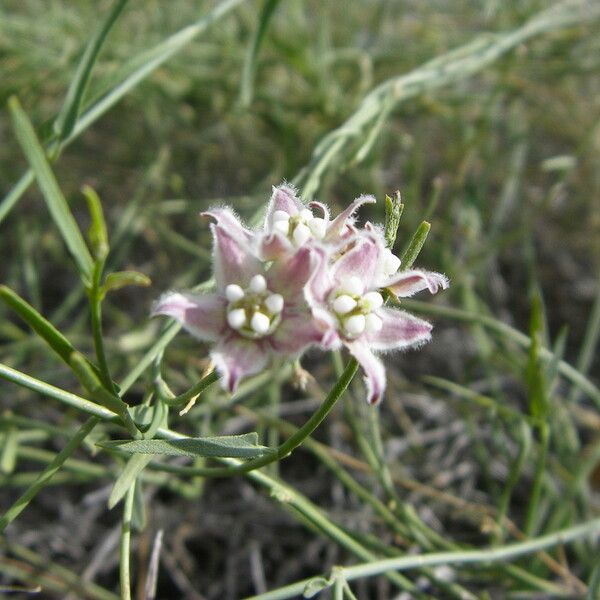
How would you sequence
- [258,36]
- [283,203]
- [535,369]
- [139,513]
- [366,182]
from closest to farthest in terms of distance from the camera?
[283,203] → [139,513] → [535,369] → [258,36] → [366,182]

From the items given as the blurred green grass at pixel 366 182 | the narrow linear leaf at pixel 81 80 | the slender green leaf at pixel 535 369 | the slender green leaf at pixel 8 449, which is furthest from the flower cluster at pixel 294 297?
the blurred green grass at pixel 366 182

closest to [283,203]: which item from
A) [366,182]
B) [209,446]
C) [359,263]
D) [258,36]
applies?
[359,263]

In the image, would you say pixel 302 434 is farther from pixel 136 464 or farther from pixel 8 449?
pixel 8 449

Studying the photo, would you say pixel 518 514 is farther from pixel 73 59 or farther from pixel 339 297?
pixel 73 59

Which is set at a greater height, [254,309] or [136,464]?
[254,309]

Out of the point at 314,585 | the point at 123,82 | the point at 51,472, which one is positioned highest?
the point at 123,82

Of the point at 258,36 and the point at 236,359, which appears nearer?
the point at 236,359

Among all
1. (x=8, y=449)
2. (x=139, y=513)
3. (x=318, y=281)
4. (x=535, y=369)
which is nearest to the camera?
(x=318, y=281)

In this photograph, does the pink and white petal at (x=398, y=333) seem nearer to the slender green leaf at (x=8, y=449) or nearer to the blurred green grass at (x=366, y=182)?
the slender green leaf at (x=8, y=449)
